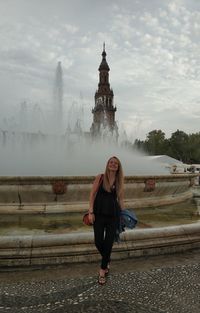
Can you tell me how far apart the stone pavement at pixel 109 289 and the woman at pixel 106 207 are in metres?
0.33

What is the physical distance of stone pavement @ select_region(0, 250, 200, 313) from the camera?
3.58 meters

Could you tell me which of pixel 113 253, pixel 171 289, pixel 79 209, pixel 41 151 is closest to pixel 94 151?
pixel 41 151

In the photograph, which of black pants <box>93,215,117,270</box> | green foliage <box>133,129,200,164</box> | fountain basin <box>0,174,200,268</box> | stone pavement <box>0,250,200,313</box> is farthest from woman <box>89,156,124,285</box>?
green foliage <box>133,129,200,164</box>

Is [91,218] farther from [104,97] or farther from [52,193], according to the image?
[104,97]

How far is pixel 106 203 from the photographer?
4.30 m

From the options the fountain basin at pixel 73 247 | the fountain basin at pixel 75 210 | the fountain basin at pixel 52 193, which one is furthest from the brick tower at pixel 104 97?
the fountain basin at pixel 73 247

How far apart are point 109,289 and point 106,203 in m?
1.04

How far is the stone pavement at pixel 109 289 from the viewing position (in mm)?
3578

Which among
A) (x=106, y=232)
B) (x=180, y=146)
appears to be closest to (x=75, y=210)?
(x=106, y=232)

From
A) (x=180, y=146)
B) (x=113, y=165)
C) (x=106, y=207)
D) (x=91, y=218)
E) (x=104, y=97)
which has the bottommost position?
(x=91, y=218)

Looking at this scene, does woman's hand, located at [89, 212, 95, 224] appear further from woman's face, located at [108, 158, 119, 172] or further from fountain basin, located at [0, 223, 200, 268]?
fountain basin, located at [0, 223, 200, 268]

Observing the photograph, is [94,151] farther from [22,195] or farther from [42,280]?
[42,280]

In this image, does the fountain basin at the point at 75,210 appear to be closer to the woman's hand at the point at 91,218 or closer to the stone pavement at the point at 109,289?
the stone pavement at the point at 109,289

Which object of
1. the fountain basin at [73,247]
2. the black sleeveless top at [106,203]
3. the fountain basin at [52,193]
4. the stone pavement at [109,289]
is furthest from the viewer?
the fountain basin at [52,193]
